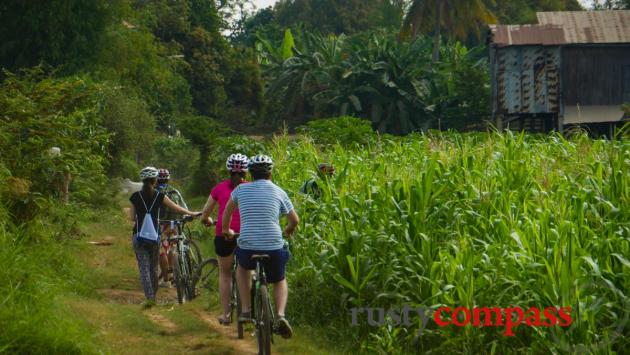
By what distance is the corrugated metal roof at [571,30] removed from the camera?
35.6 metres

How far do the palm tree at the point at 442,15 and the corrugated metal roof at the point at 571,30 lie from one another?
1050cm

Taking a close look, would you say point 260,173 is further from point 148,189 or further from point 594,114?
point 594,114

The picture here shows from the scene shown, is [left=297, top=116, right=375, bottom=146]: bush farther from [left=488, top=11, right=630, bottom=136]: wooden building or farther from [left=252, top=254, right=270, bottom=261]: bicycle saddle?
[left=252, top=254, right=270, bottom=261]: bicycle saddle

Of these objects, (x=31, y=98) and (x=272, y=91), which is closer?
(x=31, y=98)

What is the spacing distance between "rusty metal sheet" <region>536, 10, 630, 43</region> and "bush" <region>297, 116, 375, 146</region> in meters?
11.6

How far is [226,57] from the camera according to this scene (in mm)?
52625

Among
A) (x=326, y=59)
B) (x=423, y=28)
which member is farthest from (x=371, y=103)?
(x=423, y=28)

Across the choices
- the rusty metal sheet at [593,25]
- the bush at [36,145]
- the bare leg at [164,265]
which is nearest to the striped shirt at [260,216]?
the bush at [36,145]

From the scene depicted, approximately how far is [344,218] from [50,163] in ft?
14.6

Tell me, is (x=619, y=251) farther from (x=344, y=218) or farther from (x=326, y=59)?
(x=326, y=59)

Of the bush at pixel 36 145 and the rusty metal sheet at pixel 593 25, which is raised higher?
the rusty metal sheet at pixel 593 25

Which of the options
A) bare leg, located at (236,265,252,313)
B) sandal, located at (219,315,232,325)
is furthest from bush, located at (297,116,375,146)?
bare leg, located at (236,265,252,313)

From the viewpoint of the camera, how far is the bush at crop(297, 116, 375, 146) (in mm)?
26484

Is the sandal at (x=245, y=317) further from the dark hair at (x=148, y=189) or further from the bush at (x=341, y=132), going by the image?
the bush at (x=341, y=132)
